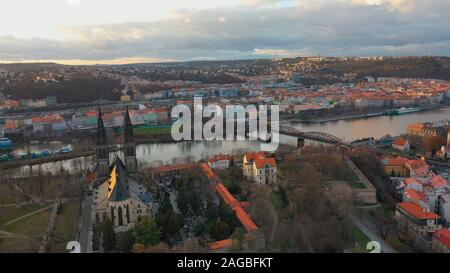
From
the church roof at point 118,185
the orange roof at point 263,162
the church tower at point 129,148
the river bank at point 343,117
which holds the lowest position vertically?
the river bank at point 343,117

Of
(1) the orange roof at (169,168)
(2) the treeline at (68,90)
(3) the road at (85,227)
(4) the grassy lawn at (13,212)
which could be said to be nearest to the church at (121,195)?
(3) the road at (85,227)

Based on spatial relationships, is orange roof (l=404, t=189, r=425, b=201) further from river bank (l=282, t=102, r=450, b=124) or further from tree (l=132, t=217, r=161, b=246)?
river bank (l=282, t=102, r=450, b=124)

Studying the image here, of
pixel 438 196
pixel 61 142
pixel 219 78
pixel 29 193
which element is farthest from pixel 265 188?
pixel 219 78

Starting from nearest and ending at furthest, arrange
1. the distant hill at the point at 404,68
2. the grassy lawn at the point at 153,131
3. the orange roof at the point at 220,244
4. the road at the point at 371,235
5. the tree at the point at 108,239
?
1. the orange roof at the point at 220,244
2. the tree at the point at 108,239
3. the road at the point at 371,235
4. the grassy lawn at the point at 153,131
5. the distant hill at the point at 404,68

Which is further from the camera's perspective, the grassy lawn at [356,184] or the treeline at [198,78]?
the treeline at [198,78]

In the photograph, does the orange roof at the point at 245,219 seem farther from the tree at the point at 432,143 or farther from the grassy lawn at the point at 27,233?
the tree at the point at 432,143
